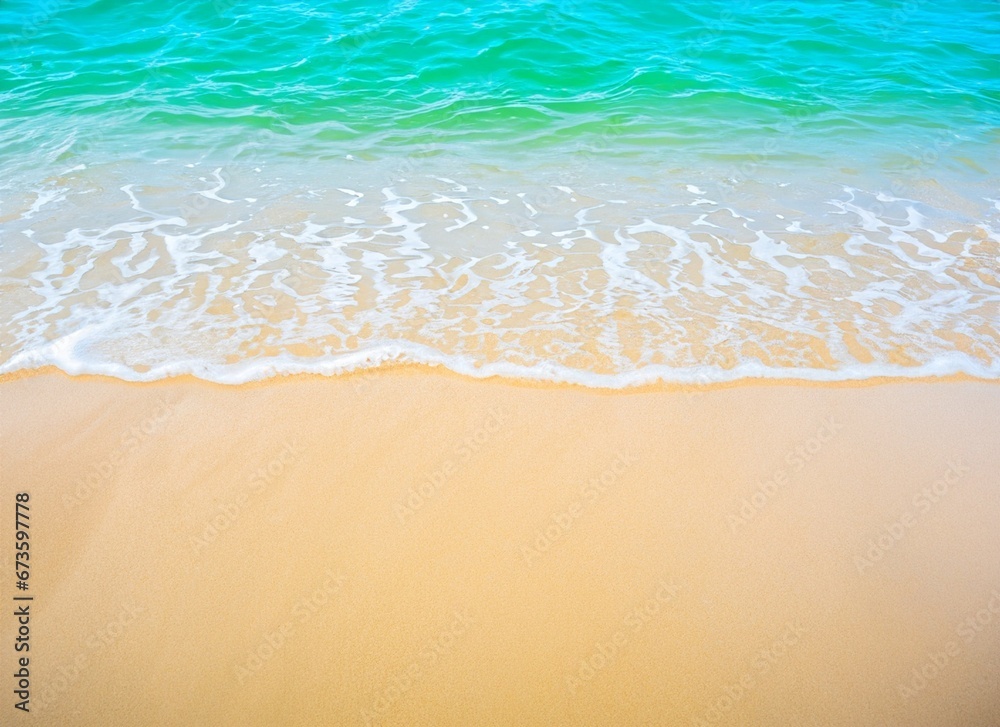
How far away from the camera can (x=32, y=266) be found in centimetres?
473

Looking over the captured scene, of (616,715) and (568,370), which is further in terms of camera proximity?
(568,370)

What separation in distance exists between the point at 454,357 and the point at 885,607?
8.15 feet

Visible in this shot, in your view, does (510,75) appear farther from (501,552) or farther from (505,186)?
(501,552)

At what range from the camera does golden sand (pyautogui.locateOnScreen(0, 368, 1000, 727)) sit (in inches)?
91.2

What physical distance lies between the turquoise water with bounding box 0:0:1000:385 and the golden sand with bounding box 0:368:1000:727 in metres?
0.44

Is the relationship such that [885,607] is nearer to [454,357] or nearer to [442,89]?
[454,357]

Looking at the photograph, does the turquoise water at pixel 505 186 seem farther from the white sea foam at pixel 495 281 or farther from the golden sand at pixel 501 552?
the golden sand at pixel 501 552

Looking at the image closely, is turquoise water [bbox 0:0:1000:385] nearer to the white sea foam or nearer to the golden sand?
the white sea foam

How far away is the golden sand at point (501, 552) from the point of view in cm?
232

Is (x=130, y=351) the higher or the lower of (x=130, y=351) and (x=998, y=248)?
the higher

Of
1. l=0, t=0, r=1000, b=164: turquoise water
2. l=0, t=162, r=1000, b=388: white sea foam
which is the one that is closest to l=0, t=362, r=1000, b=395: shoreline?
l=0, t=162, r=1000, b=388: white sea foam

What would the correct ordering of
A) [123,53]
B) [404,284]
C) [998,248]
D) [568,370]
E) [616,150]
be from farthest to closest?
1. [123,53]
2. [616,150]
3. [998,248]
4. [404,284]
5. [568,370]

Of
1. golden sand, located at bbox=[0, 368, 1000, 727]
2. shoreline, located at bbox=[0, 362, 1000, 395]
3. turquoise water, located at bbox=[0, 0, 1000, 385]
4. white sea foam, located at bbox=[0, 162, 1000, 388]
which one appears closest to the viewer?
golden sand, located at bbox=[0, 368, 1000, 727]

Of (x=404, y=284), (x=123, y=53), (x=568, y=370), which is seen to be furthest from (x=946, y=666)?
(x=123, y=53)
